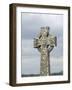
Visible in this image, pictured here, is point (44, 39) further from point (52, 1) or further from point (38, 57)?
point (52, 1)

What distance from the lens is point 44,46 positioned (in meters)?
1.75

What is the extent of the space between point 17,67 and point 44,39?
0.25m

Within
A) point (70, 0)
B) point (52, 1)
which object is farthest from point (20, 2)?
point (70, 0)

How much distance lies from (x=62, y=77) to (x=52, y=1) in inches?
19.7

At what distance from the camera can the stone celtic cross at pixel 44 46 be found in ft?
5.71

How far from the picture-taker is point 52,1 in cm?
178

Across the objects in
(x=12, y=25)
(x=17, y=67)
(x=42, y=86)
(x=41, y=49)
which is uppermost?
(x=12, y=25)

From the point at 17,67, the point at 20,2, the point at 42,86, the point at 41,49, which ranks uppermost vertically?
the point at 20,2

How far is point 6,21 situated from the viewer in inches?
66.1

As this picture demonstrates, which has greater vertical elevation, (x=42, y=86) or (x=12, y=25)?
(x=12, y=25)

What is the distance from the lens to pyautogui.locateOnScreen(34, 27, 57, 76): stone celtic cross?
68.6 inches

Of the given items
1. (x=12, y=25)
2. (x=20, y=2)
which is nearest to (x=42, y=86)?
(x=12, y=25)

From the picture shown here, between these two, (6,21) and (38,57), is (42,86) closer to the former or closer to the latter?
(38,57)

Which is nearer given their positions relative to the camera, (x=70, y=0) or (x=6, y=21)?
(x=6, y=21)
